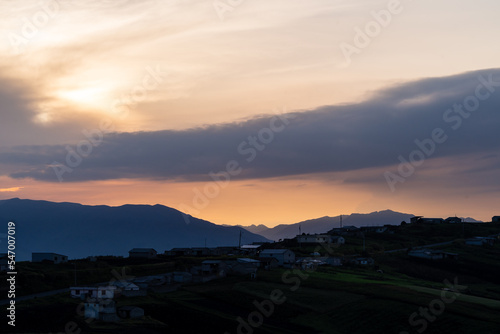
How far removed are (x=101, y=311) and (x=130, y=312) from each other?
11.2ft

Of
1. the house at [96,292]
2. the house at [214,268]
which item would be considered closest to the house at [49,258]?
the house at [214,268]

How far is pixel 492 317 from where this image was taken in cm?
7088

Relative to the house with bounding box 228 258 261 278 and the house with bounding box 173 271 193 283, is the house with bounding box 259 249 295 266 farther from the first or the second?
the house with bounding box 173 271 193 283

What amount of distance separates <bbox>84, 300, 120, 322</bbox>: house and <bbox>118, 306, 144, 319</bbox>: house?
Answer: 2.60 ft

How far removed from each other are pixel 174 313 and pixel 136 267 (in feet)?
156

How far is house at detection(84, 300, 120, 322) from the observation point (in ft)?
235

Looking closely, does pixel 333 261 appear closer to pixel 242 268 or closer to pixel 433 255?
pixel 433 255

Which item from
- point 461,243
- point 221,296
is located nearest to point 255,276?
point 221,296

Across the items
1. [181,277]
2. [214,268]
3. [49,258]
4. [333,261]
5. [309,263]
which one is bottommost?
[181,277]

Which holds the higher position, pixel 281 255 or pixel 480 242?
pixel 480 242

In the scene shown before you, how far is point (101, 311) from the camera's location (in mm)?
72250

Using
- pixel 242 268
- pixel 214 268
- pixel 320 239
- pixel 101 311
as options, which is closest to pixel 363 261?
pixel 242 268

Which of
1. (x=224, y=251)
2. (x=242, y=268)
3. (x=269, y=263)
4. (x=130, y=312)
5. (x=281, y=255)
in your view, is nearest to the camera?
(x=130, y=312)

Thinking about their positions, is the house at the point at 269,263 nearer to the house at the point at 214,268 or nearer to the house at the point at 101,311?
the house at the point at 214,268
